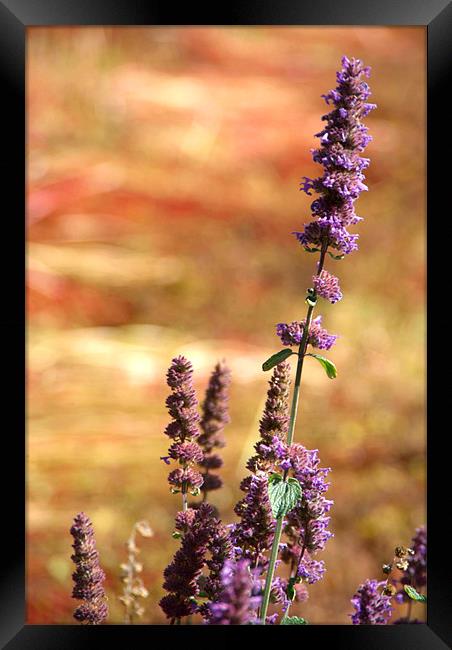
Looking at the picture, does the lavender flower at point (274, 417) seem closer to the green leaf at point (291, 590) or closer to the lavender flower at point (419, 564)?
the green leaf at point (291, 590)

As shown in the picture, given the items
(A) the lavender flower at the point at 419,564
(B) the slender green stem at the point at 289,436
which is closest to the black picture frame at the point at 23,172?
(A) the lavender flower at the point at 419,564

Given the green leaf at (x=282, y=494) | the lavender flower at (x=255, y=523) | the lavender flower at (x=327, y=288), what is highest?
the lavender flower at (x=327, y=288)

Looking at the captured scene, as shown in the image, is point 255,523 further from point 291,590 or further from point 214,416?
point 214,416

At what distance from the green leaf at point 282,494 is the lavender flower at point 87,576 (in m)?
0.24

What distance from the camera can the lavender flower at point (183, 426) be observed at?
94 centimetres

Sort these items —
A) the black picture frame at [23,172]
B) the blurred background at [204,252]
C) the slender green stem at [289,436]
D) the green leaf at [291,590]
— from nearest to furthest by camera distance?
the slender green stem at [289,436]
the green leaf at [291,590]
the black picture frame at [23,172]
the blurred background at [204,252]

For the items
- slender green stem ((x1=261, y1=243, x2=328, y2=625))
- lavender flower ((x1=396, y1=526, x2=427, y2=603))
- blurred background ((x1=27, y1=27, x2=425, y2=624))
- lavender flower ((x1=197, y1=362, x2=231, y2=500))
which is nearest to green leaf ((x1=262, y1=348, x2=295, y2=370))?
slender green stem ((x1=261, y1=243, x2=328, y2=625))

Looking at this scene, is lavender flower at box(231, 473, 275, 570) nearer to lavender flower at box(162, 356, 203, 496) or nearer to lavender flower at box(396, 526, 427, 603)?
lavender flower at box(162, 356, 203, 496)

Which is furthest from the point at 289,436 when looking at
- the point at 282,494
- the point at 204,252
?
the point at 204,252

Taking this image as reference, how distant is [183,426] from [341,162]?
0.36 m

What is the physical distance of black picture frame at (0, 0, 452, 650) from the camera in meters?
1.04

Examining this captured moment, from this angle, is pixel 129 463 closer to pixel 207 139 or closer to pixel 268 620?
pixel 207 139

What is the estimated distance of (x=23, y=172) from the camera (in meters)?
1.09

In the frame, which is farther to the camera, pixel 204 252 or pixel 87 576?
pixel 204 252
